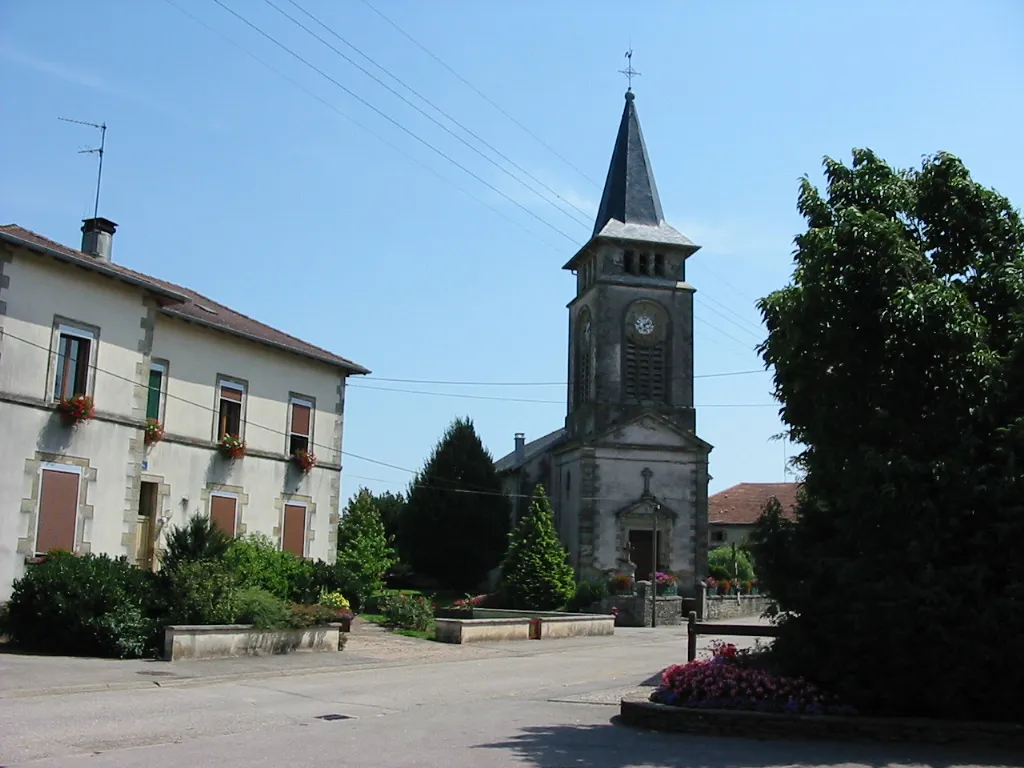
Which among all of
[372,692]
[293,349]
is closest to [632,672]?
[372,692]

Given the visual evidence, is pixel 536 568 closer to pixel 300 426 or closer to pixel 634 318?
pixel 300 426

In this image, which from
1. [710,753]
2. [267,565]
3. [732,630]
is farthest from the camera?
[267,565]

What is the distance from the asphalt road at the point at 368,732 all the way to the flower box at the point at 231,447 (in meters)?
10.1

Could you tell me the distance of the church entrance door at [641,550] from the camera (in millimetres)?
41312

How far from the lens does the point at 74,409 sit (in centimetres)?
1927

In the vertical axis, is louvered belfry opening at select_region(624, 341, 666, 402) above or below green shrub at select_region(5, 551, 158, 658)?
above

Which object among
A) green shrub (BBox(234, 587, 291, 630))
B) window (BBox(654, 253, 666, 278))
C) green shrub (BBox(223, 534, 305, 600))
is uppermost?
window (BBox(654, 253, 666, 278))

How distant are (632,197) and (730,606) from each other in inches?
712

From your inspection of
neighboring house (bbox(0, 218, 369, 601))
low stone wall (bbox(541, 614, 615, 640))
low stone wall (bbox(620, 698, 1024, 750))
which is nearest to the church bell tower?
low stone wall (bbox(541, 614, 615, 640))

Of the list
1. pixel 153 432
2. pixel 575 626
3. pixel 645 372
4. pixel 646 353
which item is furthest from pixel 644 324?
pixel 153 432

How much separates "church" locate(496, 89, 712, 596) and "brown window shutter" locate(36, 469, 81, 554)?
24.3m

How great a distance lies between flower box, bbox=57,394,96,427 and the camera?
19.2 metres

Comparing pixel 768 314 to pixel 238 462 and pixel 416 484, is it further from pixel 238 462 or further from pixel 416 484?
pixel 416 484

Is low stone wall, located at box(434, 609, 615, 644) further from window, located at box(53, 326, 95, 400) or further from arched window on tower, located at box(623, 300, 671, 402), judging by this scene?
arched window on tower, located at box(623, 300, 671, 402)
